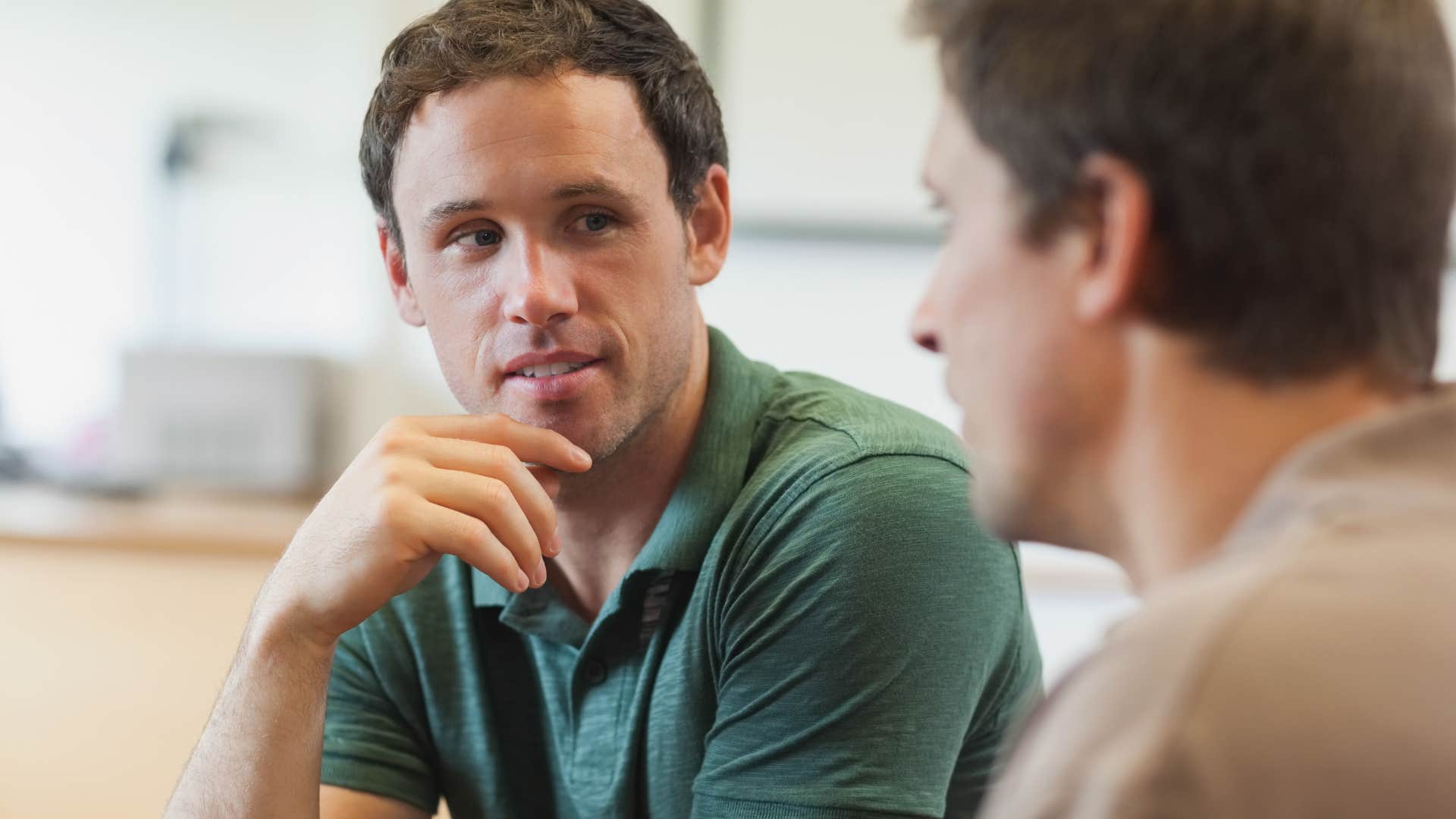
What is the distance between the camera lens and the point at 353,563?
119cm

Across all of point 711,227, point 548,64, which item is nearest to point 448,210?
point 548,64

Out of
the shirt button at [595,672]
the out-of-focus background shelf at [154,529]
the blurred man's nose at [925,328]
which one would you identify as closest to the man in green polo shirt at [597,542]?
the shirt button at [595,672]

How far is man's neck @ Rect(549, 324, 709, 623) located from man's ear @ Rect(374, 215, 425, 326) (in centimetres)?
27

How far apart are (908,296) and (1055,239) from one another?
6.92ft

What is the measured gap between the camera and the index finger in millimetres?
1236

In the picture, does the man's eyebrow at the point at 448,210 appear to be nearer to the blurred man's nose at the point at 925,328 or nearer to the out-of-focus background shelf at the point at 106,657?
the blurred man's nose at the point at 925,328

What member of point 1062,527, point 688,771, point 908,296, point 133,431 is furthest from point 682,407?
point 133,431

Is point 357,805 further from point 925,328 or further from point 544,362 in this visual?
point 925,328

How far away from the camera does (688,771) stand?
1.25 metres

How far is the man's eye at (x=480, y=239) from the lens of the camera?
4.31 feet

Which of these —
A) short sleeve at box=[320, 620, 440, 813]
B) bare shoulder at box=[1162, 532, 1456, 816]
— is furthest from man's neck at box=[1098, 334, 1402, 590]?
short sleeve at box=[320, 620, 440, 813]

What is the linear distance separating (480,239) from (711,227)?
10.6 inches

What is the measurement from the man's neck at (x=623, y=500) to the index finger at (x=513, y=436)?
0.31 feet

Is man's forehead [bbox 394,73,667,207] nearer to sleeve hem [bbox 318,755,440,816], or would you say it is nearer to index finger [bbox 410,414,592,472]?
index finger [bbox 410,414,592,472]
